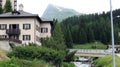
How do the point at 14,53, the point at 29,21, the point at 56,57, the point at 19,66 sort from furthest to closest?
the point at 29,21, the point at 56,57, the point at 14,53, the point at 19,66

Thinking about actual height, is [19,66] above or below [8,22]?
below

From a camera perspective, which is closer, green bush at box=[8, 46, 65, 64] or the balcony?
green bush at box=[8, 46, 65, 64]

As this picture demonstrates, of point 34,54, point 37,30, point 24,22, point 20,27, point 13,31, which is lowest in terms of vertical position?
point 34,54

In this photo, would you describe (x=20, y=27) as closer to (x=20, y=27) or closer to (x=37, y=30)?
(x=20, y=27)

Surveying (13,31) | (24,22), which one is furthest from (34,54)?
(24,22)

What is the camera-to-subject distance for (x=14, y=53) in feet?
197

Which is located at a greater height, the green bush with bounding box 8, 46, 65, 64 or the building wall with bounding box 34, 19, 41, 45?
the building wall with bounding box 34, 19, 41, 45

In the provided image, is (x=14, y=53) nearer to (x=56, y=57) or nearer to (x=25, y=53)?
(x=25, y=53)

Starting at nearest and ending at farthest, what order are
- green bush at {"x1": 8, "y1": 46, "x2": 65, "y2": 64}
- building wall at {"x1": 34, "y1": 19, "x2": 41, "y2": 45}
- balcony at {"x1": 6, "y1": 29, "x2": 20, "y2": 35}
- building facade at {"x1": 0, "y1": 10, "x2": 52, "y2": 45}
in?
1. green bush at {"x1": 8, "y1": 46, "x2": 65, "y2": 64}
2. building facade at {"x1": 0, "y1": 10, "x2": 52, "y2": 45}
3. balcony at {"x1": 6, "y1": 29, "x2": 20, "y2": 35}
4. building wall at {"x1": 34, "y1": 19, "x2": 41, "y2": 45}

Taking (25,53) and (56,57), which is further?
(56,57)

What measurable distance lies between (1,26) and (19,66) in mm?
→ 49832

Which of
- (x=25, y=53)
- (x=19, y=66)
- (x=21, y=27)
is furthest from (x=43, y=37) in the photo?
(x=19, y=66)

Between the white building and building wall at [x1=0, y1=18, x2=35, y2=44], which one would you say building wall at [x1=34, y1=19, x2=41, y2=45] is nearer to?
the white building

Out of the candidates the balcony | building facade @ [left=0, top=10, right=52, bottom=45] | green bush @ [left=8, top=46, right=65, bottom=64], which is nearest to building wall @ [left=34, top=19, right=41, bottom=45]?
building facade @ [left=0, top=10, right=52, bottom=45]
